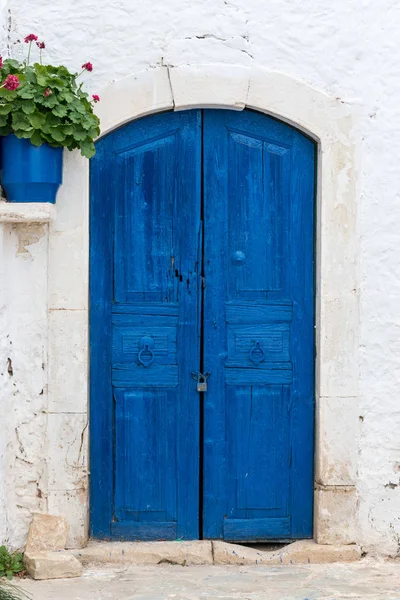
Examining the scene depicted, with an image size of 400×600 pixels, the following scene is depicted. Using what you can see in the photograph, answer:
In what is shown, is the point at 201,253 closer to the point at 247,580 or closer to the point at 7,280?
the point at 7,280

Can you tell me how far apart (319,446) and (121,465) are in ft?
3.39

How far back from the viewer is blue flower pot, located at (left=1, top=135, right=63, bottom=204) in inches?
185

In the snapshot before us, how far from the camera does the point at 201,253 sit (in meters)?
5.15

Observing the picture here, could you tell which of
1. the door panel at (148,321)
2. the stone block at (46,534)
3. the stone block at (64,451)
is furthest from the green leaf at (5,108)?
the stone block at (46,534)

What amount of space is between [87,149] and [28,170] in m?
0.30

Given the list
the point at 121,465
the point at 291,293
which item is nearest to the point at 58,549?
the point at 121,465

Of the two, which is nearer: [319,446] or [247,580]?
[247,580]

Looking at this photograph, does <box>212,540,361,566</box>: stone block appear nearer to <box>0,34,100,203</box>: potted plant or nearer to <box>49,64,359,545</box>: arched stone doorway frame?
<box>49,64,359,545</box>: arched stone doorway frame

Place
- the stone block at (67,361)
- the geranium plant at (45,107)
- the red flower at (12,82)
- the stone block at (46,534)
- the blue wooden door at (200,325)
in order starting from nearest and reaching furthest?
the red flower at (12,82), the geranium plant at (45,107), the stone block at (46,534), the stone block at (67,361), the blue wooden door at (200,325)

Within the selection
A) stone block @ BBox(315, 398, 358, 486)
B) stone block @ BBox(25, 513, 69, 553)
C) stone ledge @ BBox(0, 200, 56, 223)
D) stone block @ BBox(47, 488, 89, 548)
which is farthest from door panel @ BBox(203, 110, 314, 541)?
stone ledge @ BBox(0, 200, 56, 223)

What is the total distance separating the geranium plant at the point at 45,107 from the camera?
15.1 feet

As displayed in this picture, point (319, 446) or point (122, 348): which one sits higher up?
point (122, 348)

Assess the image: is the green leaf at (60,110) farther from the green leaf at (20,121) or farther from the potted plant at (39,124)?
the green leaf at (20,121)

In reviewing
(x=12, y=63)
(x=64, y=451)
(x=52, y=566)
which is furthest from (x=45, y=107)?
(x=52, y=566)
